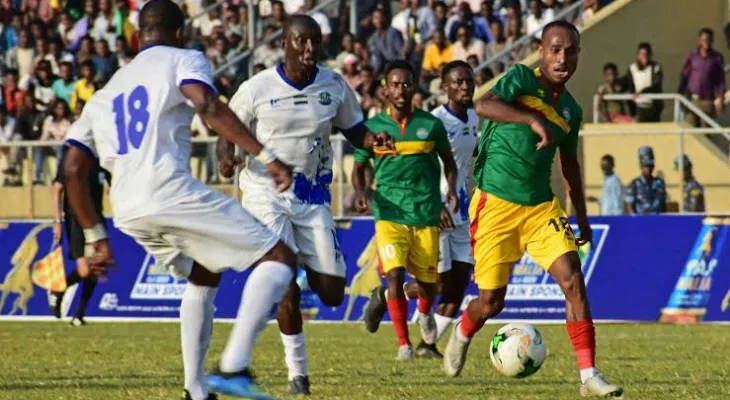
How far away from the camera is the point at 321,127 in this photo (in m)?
10.9

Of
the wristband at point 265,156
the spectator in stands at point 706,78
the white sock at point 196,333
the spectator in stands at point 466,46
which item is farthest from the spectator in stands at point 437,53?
the wristband at point 265,156

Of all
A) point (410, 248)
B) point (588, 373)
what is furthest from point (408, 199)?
point (588, 373)

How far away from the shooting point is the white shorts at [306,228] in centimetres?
1074

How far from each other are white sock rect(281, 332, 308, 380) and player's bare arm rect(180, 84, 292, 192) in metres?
2.57

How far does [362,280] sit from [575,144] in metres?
A: 9.64

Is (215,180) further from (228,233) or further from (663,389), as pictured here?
(228,233)

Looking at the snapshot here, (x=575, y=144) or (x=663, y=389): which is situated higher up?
(x=575, y=144)

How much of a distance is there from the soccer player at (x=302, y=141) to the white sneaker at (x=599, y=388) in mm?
1706

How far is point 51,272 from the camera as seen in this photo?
21406mm

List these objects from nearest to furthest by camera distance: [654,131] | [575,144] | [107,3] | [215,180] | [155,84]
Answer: [155,84]
[575,144]
[654,131]
[215,180]
[107,3]

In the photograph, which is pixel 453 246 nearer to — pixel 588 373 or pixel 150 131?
pixel 588 373

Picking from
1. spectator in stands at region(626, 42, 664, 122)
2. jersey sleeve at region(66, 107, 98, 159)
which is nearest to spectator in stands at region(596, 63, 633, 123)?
spectator in stands at region(626, 42, 664, 122)

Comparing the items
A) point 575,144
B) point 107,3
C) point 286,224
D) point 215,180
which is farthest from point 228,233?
point 107,3

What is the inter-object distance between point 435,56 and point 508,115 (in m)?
15.7
